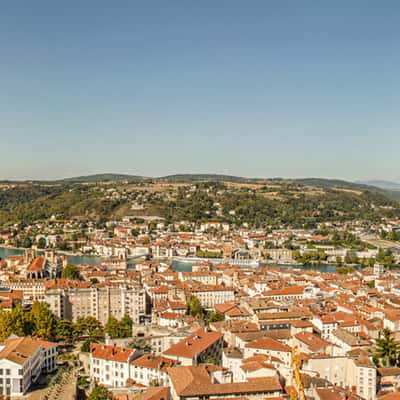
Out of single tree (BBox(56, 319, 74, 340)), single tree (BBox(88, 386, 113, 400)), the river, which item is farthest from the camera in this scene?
the river

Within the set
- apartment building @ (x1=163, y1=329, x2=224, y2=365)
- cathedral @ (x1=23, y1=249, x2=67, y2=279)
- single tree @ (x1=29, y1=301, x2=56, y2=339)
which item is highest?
apartment building @ (x1=163, y1=329, x2=224, y2=365)

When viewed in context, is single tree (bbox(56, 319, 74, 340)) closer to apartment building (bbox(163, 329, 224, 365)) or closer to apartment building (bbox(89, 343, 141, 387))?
apartment building (bbox(89, 343, 141, 387))

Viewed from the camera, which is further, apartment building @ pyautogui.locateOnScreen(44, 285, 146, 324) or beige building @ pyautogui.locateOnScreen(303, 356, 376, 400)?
apartment building @ pyautogui.locateOnScreen(44, 285, 146, 324)

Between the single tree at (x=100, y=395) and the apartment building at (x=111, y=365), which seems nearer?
the single tree at (x=100, y=395)

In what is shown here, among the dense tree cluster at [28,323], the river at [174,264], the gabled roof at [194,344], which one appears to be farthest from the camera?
the river at [174,264]

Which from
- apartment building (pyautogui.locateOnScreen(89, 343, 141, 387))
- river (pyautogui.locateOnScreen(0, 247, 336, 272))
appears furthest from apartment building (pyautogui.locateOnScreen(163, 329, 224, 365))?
river (pyautogui.locateOnScreen(0, 247, 336, 272))

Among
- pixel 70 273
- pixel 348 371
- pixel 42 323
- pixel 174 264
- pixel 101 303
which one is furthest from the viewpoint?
pixel 174 264

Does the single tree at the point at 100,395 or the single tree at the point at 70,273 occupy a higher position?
the single tree at the point at 100,395

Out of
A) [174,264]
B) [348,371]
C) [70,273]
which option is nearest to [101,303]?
[70,273]

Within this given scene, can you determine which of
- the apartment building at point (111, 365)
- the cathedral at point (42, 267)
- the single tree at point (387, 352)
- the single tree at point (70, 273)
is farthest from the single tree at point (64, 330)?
the cathedral at point (42, 267)

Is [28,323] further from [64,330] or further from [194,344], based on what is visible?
[194,344]

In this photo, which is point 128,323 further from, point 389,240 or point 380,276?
point 389,240

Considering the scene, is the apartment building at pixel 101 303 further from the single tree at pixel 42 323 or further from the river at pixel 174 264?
the river at pixel 174 264
